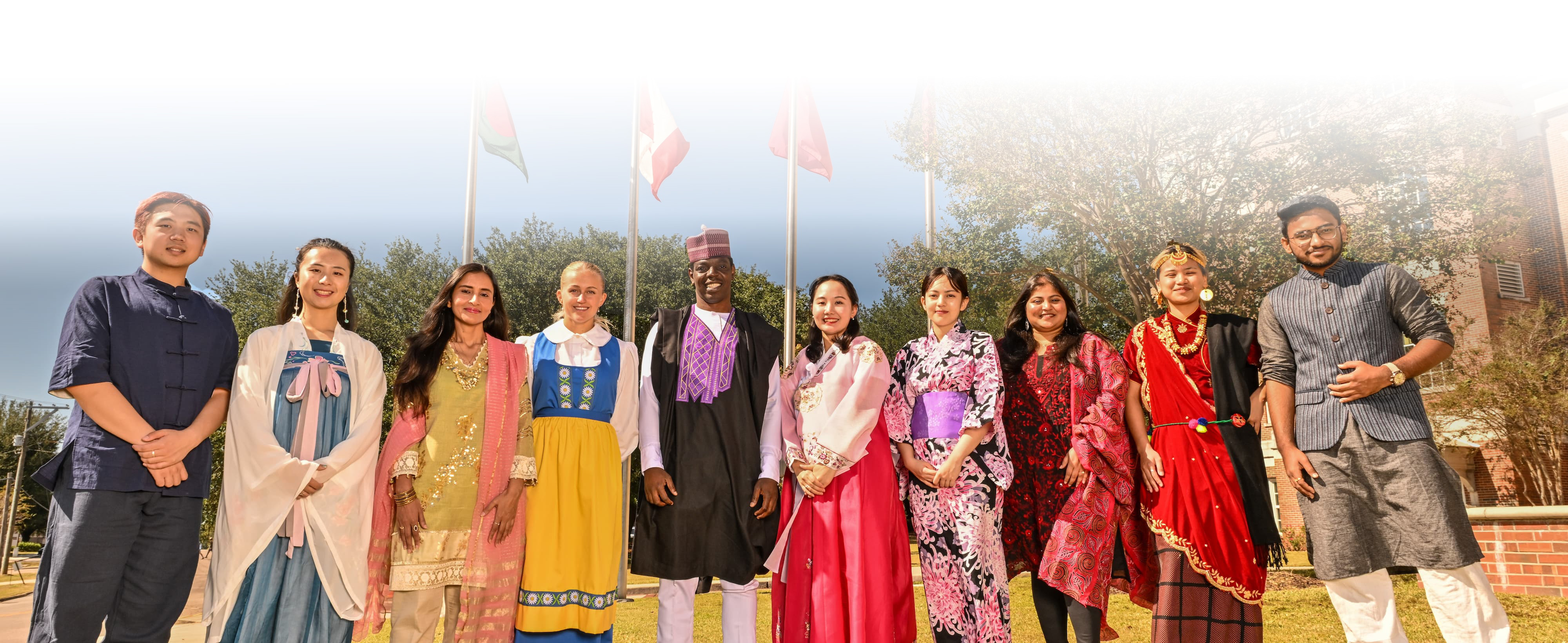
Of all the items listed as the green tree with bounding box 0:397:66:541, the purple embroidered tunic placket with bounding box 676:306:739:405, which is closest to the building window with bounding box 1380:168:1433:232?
the purple embroidered tunic placket with bounding box 676:306:739:405

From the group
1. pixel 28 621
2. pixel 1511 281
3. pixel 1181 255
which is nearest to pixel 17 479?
pixel 28 621

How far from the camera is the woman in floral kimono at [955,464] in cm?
400

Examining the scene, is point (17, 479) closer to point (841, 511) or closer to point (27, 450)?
point (27, 450)

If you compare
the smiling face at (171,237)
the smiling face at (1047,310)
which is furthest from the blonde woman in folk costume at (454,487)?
the smiling face at (1047,310)

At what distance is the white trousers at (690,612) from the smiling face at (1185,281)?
261 centimetres

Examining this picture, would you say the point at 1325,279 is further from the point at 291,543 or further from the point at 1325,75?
the point at 1325,75

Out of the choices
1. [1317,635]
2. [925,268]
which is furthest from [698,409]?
[925,268]

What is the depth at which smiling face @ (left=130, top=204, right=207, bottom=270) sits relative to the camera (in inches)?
143

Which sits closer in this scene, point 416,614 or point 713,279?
point 416,614

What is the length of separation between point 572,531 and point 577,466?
1.00ft

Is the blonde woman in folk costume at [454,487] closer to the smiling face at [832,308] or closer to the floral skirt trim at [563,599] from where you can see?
the floral skirt trim at [563,599]

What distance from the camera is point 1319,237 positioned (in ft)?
12.9

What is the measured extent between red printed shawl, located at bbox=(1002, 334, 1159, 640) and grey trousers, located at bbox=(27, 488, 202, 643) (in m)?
3.75

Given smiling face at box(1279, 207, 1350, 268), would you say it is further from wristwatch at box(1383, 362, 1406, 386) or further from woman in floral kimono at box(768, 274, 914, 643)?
woman in floral kimono at box(768, 274, 914, 643)
